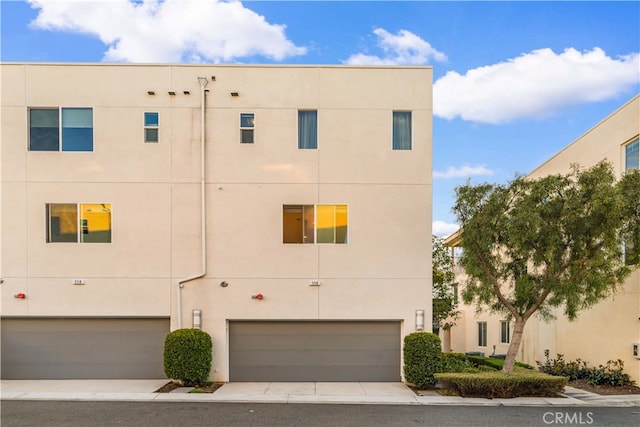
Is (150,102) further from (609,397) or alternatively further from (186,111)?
(609,397)

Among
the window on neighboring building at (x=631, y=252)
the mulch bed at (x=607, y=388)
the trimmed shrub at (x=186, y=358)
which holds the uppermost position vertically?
the window on neighboring building at (x=631, y=252)

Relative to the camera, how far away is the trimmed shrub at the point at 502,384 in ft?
30.9

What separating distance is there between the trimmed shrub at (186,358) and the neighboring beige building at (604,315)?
821cm

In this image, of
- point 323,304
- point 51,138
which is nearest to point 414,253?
point 323,304

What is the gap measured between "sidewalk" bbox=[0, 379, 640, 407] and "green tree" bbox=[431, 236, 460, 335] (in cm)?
537

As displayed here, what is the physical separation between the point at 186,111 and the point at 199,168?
1.64 m

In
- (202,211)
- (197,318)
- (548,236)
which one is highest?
(202,211)

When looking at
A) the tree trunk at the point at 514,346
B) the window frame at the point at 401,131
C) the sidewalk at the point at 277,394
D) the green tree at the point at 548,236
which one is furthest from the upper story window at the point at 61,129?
the tree trunk at the point at 514,346

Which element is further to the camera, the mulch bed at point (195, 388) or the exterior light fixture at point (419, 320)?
the exterior light fixture at point (419, 320)

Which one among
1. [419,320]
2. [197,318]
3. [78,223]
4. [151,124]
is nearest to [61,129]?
[151,124]

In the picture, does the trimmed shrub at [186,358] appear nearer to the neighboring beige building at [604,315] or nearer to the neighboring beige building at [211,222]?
the neighboring beige building at [211,222]

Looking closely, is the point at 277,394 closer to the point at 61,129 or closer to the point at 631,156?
the point at 61,129

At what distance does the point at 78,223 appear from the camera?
11281 mm

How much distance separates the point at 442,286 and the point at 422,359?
603 centimetres
